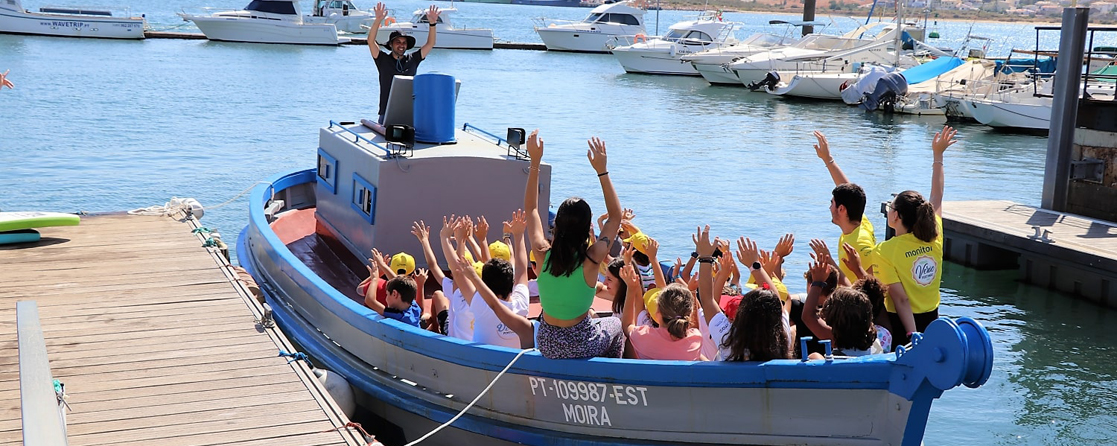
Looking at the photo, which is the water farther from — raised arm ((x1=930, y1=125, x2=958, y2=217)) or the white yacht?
raised arm ((x1=930, y1=125, x2=958, y2=217))

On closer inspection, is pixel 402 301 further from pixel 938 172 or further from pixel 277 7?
pixel 277 7

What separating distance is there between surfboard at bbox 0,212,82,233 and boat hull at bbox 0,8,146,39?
49.6 metres

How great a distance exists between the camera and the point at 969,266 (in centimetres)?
1423

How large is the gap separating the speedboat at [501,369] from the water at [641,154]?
12.6ft

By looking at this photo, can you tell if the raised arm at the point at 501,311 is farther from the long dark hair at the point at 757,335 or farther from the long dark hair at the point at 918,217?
the long dark hair at the point at 918,217

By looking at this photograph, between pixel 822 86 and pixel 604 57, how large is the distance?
2403cm

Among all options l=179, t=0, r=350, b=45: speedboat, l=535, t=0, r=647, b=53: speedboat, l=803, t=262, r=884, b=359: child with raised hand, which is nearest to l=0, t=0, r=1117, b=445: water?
l=803, t=262, r=884, b=359: child with raised hand

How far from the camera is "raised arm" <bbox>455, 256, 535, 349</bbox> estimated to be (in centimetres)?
648

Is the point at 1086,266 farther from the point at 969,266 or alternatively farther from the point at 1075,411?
the point at 1075,411

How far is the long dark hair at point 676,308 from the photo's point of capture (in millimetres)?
6012

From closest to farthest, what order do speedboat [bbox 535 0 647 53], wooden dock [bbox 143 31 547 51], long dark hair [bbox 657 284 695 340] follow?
long dark hair [bbox 657 284 695 340]
wooden dock [bbox 143 31 547 51]
speedboat [bbox 535 0 647 53]

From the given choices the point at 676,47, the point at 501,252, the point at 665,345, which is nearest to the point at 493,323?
→ the point at 665,345

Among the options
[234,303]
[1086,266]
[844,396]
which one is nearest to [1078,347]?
[1086,266]

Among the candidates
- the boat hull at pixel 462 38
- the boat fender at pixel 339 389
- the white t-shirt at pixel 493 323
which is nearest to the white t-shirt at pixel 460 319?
the white t-shirt at pixel 493 323
